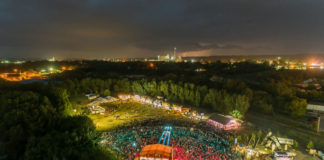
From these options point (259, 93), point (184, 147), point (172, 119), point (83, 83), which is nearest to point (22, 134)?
point (184, 147)

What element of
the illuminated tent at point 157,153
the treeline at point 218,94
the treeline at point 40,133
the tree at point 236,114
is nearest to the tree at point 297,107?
the treeline at point 218,94

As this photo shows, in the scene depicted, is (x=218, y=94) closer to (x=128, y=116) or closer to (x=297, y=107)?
(x=297, y=107)

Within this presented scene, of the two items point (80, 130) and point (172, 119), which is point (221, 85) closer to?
point (172, 119)

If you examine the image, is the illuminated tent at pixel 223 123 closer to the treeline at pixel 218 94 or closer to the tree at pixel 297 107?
the treeline at pixel 218 94

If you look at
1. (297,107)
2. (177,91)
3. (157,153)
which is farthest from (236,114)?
(157,153)

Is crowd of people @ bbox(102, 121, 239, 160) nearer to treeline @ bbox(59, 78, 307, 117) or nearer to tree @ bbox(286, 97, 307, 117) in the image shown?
treeline @ bbox(59, 78, 307, 117)

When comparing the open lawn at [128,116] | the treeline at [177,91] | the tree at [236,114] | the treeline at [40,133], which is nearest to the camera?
the treeline at [40,133]
